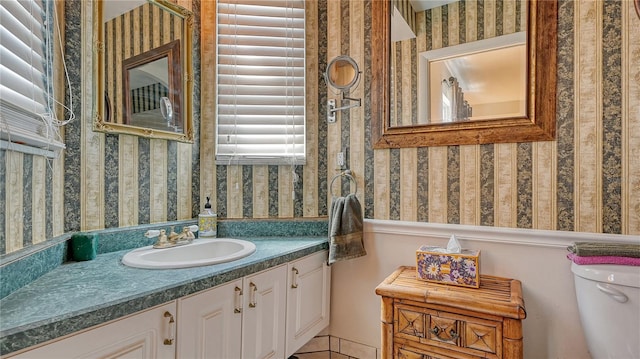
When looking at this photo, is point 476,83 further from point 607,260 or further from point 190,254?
point 190,254

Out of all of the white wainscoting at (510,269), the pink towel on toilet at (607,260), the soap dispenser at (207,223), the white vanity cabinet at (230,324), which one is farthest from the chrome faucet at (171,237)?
the pink towel on toilet at (607,260)

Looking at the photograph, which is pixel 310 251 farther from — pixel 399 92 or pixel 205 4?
pixel 205 4

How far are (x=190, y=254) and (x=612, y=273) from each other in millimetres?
1763

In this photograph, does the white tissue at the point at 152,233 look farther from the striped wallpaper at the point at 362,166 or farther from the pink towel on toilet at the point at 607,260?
the pink towel on toilet at the point at 607,260

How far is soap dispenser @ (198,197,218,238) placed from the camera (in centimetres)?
178

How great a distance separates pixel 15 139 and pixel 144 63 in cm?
80

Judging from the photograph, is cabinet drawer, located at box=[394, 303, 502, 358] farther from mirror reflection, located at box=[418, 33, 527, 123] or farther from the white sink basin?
mirror reflection, located at box=[418, 33, 527, 123]

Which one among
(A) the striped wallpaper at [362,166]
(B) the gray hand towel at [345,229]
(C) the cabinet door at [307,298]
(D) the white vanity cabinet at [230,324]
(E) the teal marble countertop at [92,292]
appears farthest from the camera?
(B) the gray hand towel at [345,229]

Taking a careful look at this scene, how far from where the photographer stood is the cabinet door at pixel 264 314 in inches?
51.7

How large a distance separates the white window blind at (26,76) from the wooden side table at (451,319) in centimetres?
146

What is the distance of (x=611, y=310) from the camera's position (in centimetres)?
113

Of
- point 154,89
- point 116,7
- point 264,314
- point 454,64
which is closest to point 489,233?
point 454,64

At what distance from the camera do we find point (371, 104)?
185 cm

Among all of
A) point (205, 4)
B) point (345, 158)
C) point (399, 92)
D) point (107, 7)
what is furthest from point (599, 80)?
point (107, 7)
